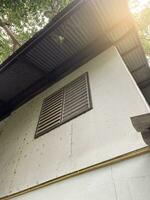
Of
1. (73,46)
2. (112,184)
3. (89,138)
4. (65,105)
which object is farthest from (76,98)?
(112,184)

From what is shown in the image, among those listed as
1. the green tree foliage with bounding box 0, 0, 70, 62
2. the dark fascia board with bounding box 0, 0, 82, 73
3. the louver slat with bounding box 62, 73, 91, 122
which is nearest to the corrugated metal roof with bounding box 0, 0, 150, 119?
the dark fascia board with bounding box 0, 0, 82, 73

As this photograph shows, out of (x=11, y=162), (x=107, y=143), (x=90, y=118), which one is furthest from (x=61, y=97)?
(x=107, y=143)

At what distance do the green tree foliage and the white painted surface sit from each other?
4826mm

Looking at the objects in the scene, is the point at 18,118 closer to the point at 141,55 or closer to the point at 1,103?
the point at 1,103

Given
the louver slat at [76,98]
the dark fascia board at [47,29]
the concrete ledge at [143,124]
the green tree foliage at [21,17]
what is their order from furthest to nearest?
the green tree foliage at [21,17] → the dark fascia board at [47,29] → the louver slat at [76,98] → the concrete ledge at [143,124]

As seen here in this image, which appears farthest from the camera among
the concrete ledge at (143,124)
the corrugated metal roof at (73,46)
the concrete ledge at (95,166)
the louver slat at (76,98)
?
the corrugated metal roof at (73,46)

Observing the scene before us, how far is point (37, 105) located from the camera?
4703mm

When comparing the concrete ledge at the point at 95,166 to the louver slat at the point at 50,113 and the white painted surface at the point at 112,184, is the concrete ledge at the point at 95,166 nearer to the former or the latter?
the white painted surface at the point at 112,184

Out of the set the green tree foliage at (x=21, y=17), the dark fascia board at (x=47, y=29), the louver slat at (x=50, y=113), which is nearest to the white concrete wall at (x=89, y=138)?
the louver slat at (x=50, y=113)

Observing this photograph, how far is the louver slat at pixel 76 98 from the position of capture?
3.31 m

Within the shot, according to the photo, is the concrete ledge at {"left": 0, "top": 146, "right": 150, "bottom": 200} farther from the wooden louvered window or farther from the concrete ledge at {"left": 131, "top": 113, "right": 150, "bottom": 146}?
the wooden louvered window

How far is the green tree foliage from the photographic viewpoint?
5395 millimetres

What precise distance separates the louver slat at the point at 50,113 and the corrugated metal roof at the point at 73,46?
696 millimetres

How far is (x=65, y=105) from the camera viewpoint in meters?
3.76
